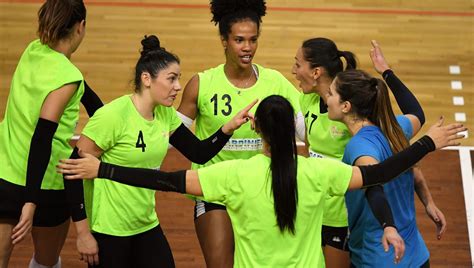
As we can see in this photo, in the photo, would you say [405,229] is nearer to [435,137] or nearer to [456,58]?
[435,137]

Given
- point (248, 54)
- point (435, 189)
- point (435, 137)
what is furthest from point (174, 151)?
point (435, 137)

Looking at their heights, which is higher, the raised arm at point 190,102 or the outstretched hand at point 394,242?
the raised arm at point 190,102

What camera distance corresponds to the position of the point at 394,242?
14.3 feet

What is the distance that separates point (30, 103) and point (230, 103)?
1.41 metres

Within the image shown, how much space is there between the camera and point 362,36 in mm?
11102

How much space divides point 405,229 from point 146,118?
164 centimetres

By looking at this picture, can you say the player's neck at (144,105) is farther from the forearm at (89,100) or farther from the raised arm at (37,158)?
the forearm at (89,100)

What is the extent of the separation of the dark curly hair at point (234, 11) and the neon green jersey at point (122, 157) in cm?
109

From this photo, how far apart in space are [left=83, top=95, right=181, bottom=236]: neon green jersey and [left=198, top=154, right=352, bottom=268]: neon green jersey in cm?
93

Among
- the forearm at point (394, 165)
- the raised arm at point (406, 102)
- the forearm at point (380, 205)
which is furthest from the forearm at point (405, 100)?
the forearm at point (380, 205)

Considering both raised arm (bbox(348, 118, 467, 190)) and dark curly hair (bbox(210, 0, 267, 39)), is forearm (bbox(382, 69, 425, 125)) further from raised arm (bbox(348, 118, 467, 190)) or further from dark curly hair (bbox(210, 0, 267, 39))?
dark curly hair (bbox(210, 0, 267, 39))

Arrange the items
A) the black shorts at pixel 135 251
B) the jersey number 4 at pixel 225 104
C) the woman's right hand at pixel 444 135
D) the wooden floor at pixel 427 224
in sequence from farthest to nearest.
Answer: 1. the wooden floor at pixel 427 224
2. the jersey number 4 at pixel 225 104
3. the black shorts at pixel 135 251
4. the woman's right hand at pixel 444 135

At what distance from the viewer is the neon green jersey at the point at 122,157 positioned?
513 cm

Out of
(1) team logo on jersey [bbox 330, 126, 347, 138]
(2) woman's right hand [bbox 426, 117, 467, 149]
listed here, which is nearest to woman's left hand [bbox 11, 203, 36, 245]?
(1) team logo on jersey [bbox 330, 126, 347, 138]
